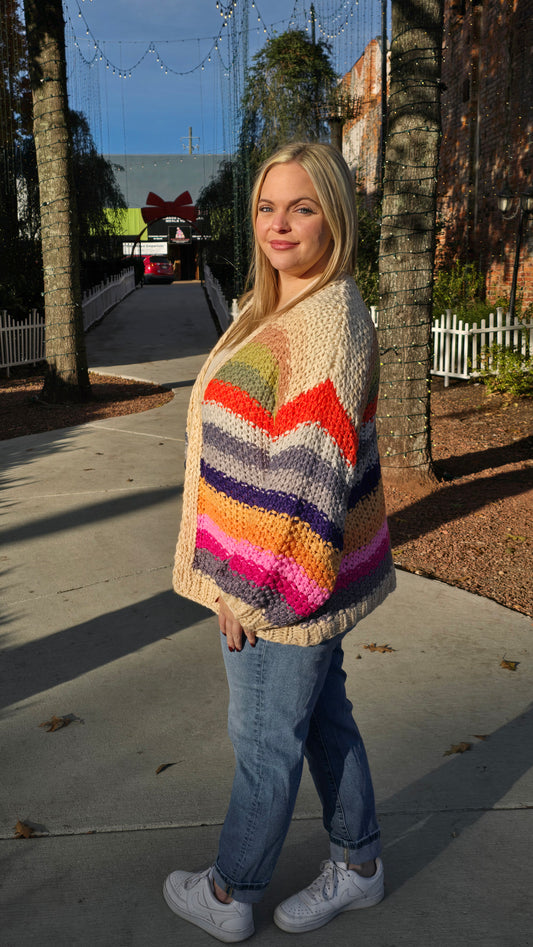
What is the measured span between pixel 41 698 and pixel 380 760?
54.5 inches

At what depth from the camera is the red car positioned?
4950 centimetres

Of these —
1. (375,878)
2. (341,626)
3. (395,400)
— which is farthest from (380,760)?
(395,400)

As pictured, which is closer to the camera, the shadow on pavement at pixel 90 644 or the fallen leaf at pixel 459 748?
the fallen leaf at pixel 459 748

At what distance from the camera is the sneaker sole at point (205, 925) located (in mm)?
1995

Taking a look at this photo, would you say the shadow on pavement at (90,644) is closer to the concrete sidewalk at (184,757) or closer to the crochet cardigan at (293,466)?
the concrete sidewalk at (184,757)

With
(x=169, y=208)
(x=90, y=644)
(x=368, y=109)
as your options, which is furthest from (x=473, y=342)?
(x=169, y=208)

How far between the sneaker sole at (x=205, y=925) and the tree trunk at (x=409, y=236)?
173 inches

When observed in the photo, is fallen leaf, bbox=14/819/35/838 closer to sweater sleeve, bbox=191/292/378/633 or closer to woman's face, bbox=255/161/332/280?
sweater sleeve, bbox=191/292/378/633

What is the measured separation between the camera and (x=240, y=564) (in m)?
1.62

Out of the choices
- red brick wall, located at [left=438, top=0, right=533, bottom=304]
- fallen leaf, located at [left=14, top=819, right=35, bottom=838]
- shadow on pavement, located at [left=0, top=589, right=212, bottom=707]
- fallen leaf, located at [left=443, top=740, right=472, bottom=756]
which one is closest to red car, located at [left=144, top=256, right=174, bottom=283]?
red brick wall, located at [left=438, top=0, right=533, bottom=304]

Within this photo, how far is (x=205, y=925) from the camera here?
79.9 inches

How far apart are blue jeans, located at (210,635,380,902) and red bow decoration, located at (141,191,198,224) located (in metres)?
56.1

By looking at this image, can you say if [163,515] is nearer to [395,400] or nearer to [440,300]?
[395,400]

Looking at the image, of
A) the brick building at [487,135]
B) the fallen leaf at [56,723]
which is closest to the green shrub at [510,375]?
the brick building at [487,135]
